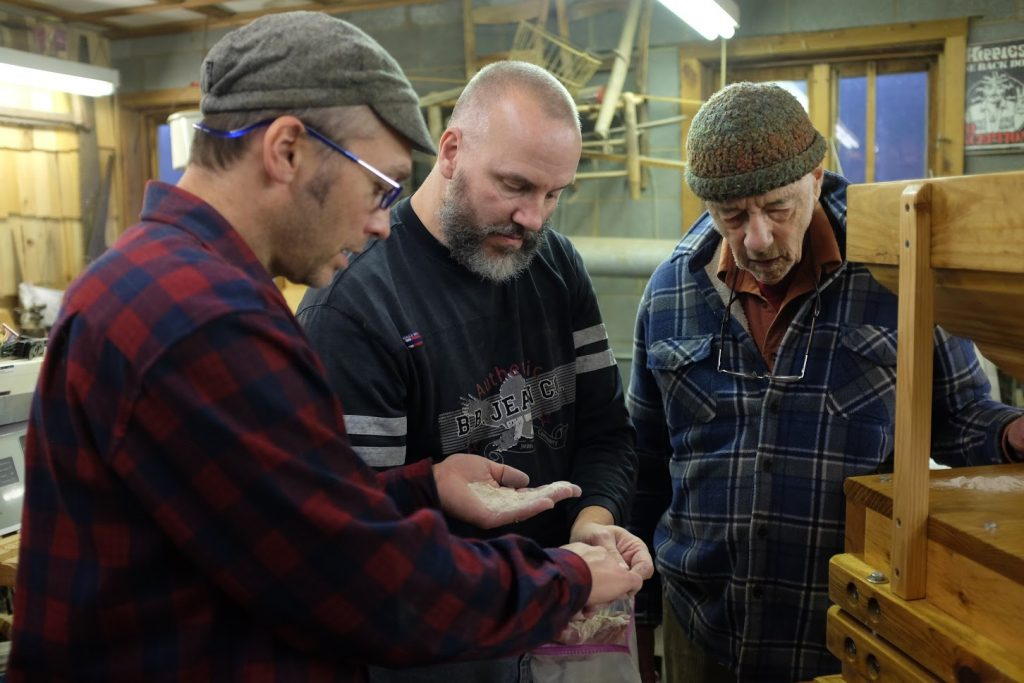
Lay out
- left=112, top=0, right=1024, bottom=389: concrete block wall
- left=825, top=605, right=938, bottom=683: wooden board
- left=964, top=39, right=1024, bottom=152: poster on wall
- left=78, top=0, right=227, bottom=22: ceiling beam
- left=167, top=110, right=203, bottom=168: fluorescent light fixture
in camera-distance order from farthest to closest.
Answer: left=78, top=0, right=227, bottom=22: ceiling beam < left=167, top=110, right=203, bottom=168: fluorescent light fixture < left=112, top=0, right=1024, bottom=389: concrete block wall < left=964, top=39, right=1024, bottom=152: poster on wall < left=825, top=605, right=938, bottom=683: wooden board

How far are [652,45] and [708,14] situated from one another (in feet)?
3.73

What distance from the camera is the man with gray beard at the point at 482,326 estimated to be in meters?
1.58

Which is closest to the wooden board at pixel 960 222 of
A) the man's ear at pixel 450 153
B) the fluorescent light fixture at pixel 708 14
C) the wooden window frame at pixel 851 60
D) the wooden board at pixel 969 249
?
the wooden board at pixel 969 249

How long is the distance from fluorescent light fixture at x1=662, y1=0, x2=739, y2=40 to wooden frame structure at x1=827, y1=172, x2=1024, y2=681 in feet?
8.97

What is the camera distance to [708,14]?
403cm

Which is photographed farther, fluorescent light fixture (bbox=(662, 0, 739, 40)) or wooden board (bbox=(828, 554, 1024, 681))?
fluorescent light fixture (bbox=(662, 0, 739, 40))

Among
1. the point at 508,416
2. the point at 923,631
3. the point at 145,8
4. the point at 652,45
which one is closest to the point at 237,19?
the point at 145,8

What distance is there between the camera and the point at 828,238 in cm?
192

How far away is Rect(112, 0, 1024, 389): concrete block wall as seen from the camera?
14.8 feet

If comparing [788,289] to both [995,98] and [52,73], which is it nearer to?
[995,98]

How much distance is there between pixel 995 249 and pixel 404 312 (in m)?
0.95

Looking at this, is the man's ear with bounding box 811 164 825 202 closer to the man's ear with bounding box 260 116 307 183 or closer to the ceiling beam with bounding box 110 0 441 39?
the man's ear with bounding box 260 116 307 183

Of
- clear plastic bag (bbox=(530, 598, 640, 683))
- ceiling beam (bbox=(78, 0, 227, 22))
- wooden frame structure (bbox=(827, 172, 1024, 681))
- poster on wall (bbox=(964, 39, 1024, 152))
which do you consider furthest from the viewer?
ceiling beam (bbox=(78, 0, 227, 22))

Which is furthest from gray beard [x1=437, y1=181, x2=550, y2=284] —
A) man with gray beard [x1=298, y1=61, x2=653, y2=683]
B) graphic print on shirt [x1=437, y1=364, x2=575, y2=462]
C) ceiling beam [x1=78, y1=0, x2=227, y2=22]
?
ceiling beam [x1=78, y1=0, x2=227, y2=22]
